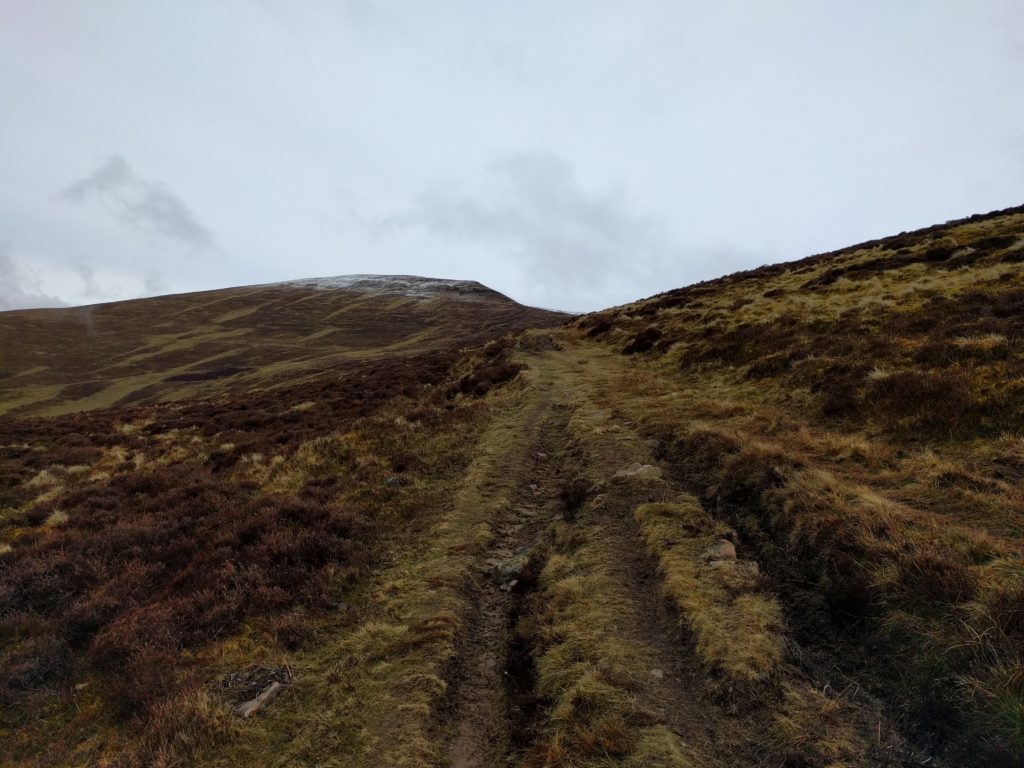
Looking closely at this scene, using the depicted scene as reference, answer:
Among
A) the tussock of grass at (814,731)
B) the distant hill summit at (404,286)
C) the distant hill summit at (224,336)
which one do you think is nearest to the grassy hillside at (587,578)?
the tussock of grass at (814,731)

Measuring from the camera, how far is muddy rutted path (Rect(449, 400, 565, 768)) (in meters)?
6.10

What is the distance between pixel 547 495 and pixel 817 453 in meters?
6.43

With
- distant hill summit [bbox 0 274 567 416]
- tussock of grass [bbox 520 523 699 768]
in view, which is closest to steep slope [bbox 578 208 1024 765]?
tussock of grass [bbox 520 523 699 768]

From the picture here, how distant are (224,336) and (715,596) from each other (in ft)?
387

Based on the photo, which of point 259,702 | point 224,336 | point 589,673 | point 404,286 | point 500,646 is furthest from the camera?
point 404,286

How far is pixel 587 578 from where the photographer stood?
28.3ft

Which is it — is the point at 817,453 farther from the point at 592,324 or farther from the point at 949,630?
the point at 592,324

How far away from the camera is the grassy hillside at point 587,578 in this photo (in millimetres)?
5621

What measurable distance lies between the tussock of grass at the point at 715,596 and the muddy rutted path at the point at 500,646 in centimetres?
245

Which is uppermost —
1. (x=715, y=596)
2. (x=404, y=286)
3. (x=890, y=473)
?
(x=404, y=286)

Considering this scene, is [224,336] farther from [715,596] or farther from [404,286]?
[715,596]

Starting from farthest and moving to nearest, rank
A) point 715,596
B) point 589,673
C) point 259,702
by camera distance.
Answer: point 715,596
point 259,702
point 589,673

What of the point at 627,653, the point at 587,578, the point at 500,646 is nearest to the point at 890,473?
the point at 587,578

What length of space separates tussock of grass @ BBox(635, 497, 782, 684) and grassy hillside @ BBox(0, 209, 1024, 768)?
0.04m
